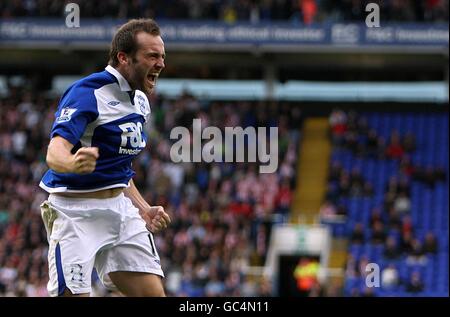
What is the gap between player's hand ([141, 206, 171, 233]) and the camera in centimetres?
693

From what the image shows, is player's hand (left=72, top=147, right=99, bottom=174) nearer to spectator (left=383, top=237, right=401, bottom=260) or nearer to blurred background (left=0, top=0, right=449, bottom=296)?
blurred background (left=0, top=0, right=449, bottom=296)

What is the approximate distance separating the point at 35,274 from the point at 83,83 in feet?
52.2

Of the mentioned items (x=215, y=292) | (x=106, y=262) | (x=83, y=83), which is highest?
(x=83, y=83)

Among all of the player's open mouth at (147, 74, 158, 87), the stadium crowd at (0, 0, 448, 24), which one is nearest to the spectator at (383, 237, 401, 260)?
the stadium crowd at (0, 0, 448, 24)

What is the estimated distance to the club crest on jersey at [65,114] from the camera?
248 inches

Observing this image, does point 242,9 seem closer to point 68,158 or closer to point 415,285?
point 415,285

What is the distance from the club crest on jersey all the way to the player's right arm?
0.41ft

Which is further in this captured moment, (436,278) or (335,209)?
(335,209)

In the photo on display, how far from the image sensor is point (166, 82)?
3127 centimetres

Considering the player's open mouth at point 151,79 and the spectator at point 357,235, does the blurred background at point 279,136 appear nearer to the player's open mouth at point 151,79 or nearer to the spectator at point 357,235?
the spectator at point 357,235

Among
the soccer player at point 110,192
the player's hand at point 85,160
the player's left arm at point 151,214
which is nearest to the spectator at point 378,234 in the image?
the player's left arm at point 151,214

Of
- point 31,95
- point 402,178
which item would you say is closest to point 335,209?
point 402,178
